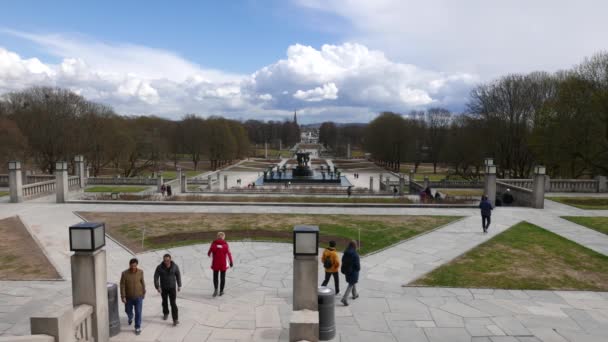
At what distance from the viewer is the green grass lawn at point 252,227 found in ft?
50.1

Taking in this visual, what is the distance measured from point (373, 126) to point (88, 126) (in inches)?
1994

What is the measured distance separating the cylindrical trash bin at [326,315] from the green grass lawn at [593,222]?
1495cm

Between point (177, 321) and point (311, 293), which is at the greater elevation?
point (311, 293)

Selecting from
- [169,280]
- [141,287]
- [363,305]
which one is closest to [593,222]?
[363,305]

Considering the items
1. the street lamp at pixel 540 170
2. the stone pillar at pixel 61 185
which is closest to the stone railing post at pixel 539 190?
the street lamp at pixel 540 170

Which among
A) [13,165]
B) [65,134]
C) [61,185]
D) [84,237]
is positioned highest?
[65,134]

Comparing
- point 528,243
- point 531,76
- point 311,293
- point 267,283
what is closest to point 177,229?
point 267,283

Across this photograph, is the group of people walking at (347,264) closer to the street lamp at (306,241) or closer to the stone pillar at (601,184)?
the street lamp at (306,241)

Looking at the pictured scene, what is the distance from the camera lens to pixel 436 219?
768 inches

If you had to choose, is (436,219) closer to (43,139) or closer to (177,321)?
(177,321)

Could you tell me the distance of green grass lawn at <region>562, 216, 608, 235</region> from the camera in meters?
17.7

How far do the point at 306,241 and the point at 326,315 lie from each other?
4.98ft

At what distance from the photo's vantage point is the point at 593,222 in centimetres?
1897

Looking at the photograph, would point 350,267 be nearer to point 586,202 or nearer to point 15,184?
point 586,202
